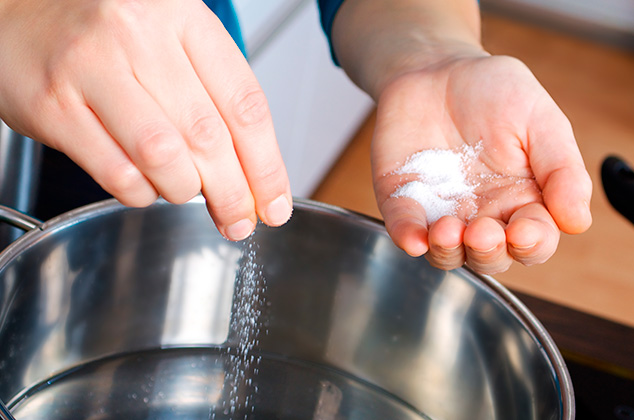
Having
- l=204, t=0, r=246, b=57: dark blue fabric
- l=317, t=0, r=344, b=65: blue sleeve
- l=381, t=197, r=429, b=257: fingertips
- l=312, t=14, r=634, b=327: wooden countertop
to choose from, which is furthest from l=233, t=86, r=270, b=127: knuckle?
l=312, t=14, r=634, b=327: wooden countertop

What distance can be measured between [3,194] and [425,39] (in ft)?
1.33

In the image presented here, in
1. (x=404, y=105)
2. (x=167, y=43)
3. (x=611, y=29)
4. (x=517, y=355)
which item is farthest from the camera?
(x=611, y=29)

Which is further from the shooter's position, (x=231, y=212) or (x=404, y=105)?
(x=404, y=105)

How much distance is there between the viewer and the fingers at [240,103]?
1.13 ft

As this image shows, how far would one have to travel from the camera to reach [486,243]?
42cm

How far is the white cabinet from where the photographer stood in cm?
101

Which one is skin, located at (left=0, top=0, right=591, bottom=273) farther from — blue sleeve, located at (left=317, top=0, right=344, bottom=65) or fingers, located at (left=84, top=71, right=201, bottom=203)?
blue sleeve, located at (left=317, top=0, right=344, bottom=65)

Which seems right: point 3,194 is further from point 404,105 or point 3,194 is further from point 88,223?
point 404,105

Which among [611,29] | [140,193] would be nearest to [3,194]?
[140,193]

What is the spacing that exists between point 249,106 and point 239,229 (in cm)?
8

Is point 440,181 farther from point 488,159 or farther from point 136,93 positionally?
point 136,93

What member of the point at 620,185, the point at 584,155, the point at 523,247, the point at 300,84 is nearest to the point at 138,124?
the point at 523,247

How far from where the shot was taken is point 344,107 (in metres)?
1.65

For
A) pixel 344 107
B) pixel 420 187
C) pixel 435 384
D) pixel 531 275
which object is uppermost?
pixel 420 187
